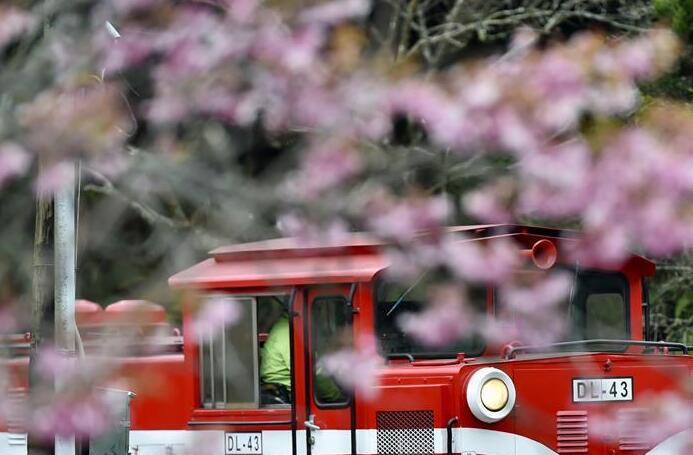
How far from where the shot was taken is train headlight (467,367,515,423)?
27.3 feet

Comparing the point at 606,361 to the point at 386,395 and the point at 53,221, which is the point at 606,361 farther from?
the point at 53,221

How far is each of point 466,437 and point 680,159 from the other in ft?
11.5

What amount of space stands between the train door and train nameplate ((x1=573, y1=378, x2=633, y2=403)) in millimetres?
1572

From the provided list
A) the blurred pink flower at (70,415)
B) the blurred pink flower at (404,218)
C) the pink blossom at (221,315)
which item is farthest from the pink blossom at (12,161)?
the pink blossom at (221,315)

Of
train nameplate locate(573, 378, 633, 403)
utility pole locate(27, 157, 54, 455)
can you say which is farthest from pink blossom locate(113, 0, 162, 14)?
train nameplate locate(573, 378, 633, 403)

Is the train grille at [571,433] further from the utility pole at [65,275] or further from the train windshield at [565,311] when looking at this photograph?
the utility pole at [65,275]

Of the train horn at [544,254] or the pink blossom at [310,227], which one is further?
the train horn at [544,254]

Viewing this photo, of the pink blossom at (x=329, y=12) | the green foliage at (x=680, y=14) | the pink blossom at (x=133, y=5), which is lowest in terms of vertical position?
the pink blossom at (x=133, y=5)

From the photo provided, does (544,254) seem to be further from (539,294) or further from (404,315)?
(539,294)

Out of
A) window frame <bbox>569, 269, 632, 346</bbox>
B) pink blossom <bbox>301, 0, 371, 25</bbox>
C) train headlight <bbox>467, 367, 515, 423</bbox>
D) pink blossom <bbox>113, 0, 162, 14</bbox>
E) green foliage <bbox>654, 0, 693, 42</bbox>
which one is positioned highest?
green foliage <bbox>654, 0, 693, 42</bbox>

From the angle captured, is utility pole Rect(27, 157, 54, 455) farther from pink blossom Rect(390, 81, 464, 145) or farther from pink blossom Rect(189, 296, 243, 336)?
pink blossom Rect(390, 81, 464, 145)

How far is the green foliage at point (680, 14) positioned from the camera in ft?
44.9

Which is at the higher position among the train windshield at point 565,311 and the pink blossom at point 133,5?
the pink blossom at point 133,5

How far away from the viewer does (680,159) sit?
215 inches
